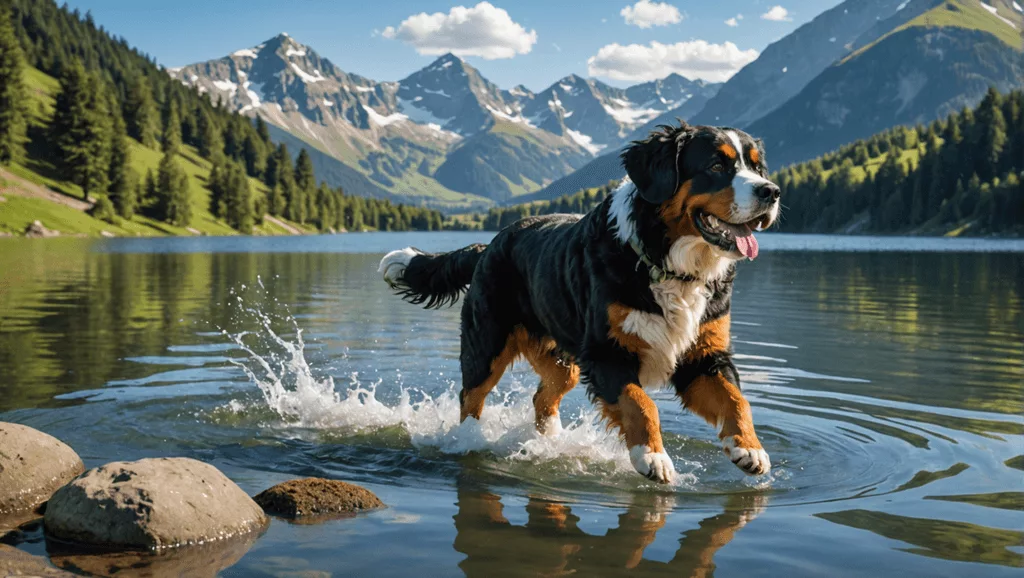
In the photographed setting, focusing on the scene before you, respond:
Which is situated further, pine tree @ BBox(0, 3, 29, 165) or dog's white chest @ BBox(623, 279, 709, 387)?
pine tree @ BBox(0, 3, 29, 165)

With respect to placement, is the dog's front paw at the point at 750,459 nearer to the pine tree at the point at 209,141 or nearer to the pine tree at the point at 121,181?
the pine tree at the point at 121,181

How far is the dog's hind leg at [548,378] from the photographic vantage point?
9.28 meters

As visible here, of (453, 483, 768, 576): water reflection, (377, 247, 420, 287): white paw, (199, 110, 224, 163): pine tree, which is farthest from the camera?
(199, 110, 224, 163): pine tree

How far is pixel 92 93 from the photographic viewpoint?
115m

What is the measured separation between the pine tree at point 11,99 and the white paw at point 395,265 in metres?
111

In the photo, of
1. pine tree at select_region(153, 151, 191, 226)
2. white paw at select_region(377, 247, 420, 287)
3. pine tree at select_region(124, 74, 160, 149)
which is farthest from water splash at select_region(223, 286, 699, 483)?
pine tree at select_region(124, 74, 160, 149)

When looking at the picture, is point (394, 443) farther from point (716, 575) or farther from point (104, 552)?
point (716, 575)

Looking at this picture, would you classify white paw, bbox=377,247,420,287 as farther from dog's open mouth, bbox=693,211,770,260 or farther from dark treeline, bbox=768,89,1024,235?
dark treeline, bbox=768,89,1024,235

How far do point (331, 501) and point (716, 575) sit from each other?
294cm

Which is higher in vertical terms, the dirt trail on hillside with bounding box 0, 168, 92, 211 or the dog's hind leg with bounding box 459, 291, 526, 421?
the dirt trail on hillside with bounding box 0, 168, 92, 211

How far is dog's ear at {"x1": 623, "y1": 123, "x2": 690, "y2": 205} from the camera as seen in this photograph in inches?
267

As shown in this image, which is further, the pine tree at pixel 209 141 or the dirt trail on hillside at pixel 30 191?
the pine tree at pixel 209 141

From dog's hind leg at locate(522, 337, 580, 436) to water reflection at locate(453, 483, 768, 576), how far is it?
82.9 inches

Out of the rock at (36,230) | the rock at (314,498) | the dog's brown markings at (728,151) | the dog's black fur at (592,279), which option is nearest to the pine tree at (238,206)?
the rock at (36,230)
